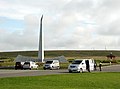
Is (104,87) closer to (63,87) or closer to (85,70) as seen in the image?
(63,87)

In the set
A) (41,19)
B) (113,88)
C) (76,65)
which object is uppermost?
(41,19)

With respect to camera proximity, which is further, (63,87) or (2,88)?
(63,87)

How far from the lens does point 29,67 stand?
61875 millimetres

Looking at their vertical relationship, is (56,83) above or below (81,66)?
below

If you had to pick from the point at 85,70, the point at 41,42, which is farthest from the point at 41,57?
the point at 85,70

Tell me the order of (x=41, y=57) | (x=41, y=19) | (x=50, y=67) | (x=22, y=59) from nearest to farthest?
(x=50, y=67) → (x=41, y=19) → (x=41, y=57) → (x=22, y=59)

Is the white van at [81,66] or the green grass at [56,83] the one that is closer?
the green grass at [56,83]

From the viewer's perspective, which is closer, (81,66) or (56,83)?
(56,83)

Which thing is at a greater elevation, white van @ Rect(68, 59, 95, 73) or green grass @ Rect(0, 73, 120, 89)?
white van @ Rect(68, 59, 95, 73)

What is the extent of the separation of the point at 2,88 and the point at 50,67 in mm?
39672

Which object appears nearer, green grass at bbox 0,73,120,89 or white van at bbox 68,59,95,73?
green grass at bbox 0,73,120,89

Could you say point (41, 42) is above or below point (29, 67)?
above

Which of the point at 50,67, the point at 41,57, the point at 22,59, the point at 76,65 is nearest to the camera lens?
the point at 76,65

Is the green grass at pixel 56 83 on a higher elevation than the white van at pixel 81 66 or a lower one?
lower
